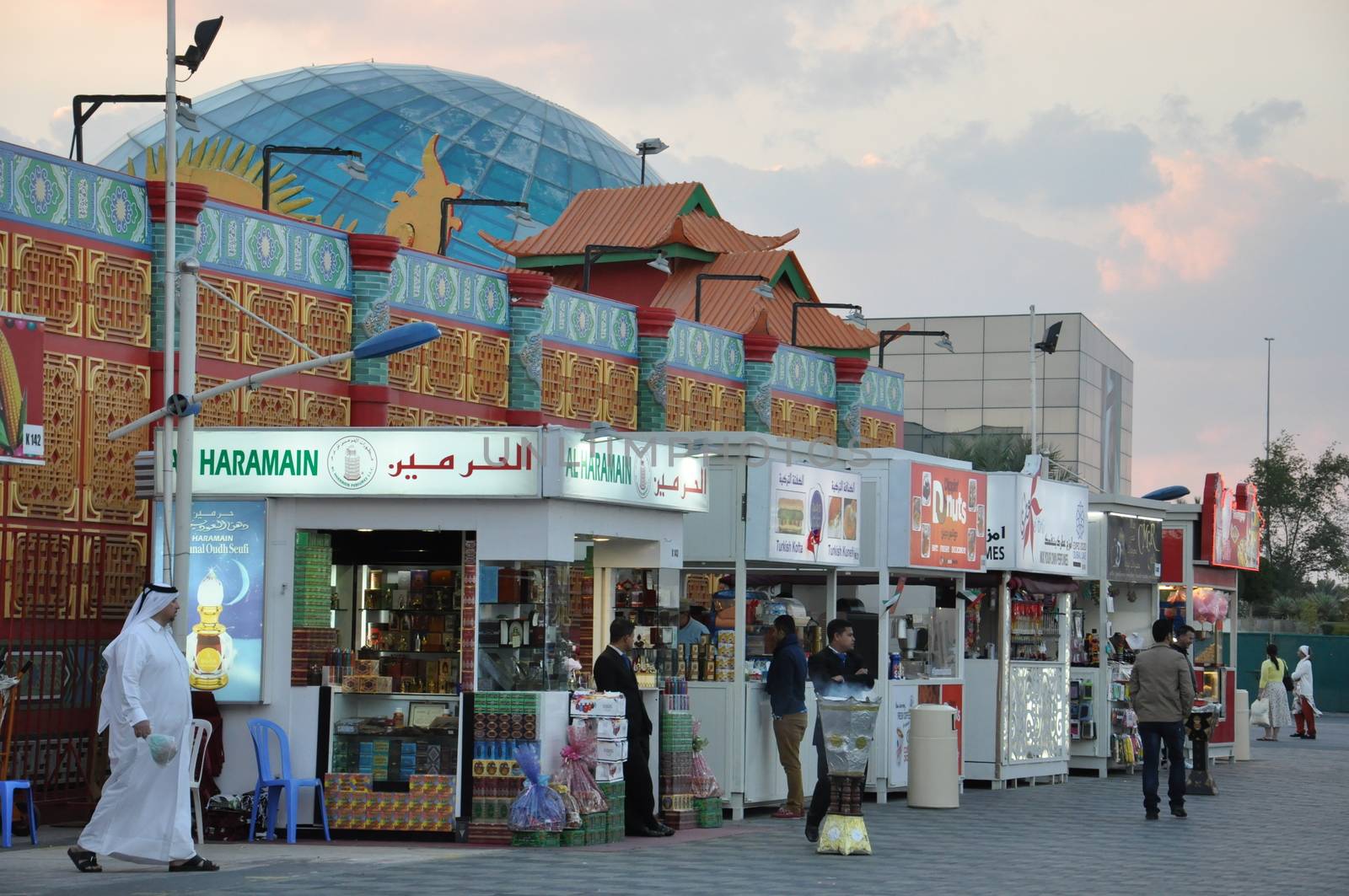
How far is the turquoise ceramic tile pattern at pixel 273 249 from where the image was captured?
19.8 metres

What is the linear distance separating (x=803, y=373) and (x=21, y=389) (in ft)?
57.5

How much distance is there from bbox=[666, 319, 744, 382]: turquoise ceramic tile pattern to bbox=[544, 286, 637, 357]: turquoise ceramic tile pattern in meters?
0.74

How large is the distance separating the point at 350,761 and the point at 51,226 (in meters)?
5.40

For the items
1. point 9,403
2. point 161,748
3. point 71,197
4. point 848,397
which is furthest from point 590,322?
point 161,748

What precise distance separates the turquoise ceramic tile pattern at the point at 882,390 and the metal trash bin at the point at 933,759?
41.2 ft

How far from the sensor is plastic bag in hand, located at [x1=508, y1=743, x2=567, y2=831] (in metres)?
16.1

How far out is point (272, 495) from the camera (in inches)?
667

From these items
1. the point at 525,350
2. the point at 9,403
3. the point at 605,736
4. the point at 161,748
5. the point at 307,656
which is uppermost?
the point at 525,350

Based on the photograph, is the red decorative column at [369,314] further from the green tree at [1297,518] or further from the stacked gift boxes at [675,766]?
the green tree at [1297,518]

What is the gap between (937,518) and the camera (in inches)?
868

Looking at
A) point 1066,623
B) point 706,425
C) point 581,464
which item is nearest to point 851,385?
point 706,425

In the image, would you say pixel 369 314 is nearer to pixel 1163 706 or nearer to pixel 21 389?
pixel 21 389

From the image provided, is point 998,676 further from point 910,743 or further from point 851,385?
point 851,385

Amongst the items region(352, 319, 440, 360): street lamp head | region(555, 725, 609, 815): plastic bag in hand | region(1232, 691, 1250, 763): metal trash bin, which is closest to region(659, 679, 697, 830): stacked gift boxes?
region(555, 725, 609, 815): plastic bag in hand
